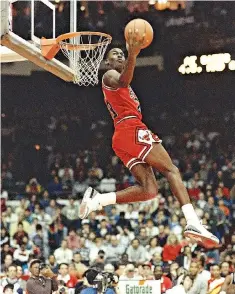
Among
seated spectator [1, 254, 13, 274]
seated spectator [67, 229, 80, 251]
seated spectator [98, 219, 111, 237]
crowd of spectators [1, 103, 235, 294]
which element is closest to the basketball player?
crowd of spectators [1, 103, 235, 294]

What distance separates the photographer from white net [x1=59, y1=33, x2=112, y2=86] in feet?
29.6

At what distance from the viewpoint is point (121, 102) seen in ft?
24.0

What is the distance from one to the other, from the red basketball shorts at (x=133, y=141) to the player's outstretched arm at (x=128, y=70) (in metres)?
0.48

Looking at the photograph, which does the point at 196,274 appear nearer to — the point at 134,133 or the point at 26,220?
the point at 134,133

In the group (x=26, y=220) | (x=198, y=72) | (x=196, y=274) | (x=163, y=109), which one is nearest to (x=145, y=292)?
(x=196, y=274)

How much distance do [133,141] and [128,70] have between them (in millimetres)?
816

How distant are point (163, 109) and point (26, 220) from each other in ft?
19.2

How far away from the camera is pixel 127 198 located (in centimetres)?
742

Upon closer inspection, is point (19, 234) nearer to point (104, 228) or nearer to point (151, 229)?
point (104, 228)

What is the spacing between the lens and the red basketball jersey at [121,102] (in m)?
7.24

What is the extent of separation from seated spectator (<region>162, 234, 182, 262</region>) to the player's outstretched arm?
7757 mm

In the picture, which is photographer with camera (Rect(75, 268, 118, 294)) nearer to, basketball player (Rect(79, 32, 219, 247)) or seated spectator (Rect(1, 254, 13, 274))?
basketball player (Rect(79, 32, 219, 247))

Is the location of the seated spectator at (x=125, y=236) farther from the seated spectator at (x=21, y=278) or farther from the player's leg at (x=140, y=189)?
the player's leg at (x=140, y=189)

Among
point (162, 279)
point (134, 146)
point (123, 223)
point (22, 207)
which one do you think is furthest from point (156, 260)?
point (134, 146)
